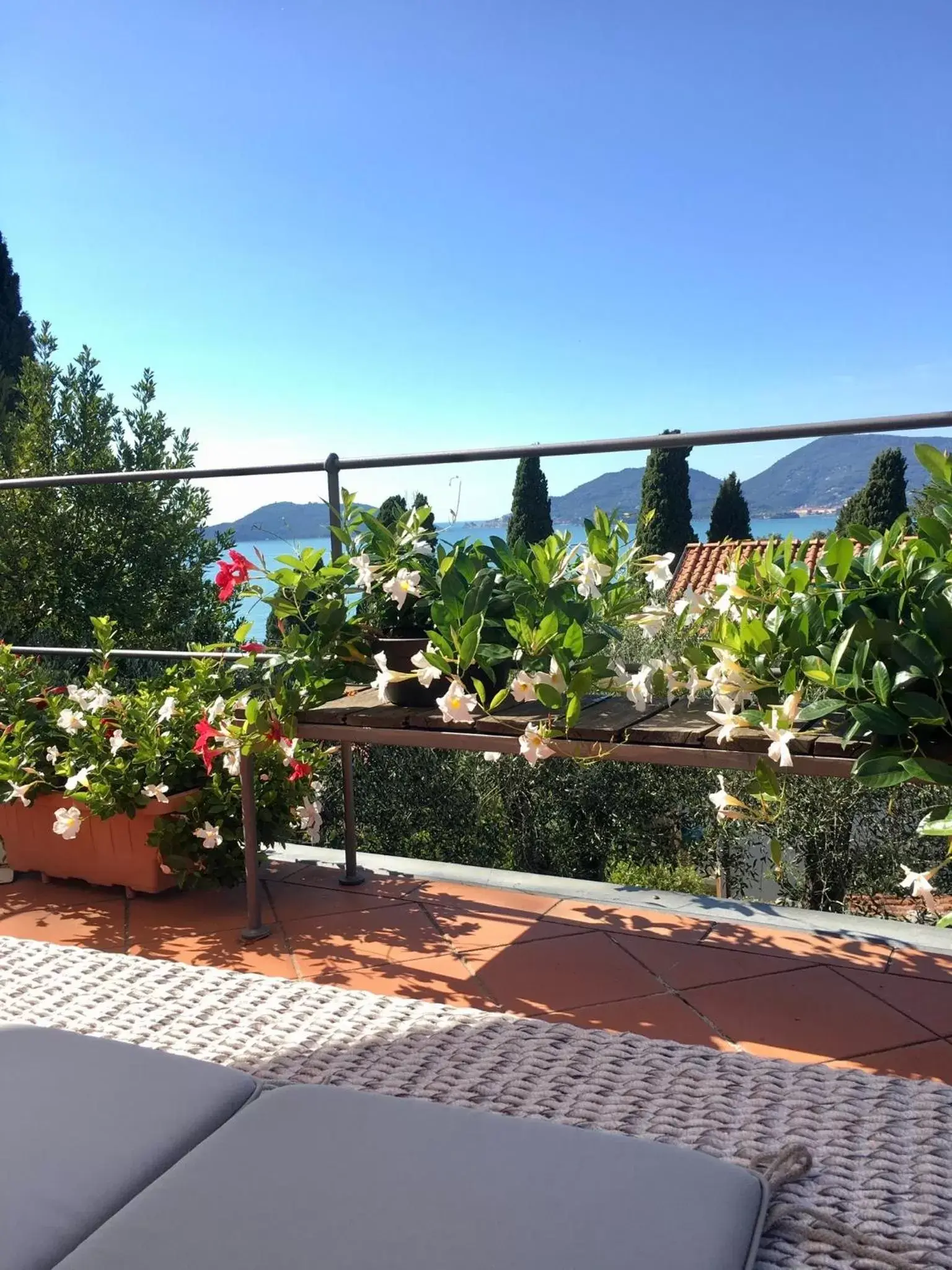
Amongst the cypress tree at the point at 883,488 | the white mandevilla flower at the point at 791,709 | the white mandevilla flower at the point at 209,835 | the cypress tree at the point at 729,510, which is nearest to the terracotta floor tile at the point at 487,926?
the white mandevilla flower at the point at 209,835

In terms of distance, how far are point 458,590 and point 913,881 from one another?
88cm

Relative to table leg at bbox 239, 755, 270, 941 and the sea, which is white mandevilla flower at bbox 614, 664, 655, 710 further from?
table leg at bbox 239, 755, 270, 941

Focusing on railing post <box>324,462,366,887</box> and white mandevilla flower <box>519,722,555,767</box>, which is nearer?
white mandevilla flower <box>519,722,555,767</box>

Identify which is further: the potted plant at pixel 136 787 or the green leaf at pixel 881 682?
the potted plant at pixel 136 787

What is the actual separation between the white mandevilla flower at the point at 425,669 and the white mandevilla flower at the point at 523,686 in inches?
5.9

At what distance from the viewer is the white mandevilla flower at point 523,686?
5.51 feet

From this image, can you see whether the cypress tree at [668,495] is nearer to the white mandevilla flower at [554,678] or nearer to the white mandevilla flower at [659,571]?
the white mandevilla flower at [659,571]

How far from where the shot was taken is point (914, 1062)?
62.3 inches

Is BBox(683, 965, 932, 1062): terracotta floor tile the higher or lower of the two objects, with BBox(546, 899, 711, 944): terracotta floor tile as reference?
lower

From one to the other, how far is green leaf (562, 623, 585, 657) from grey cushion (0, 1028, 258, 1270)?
0.92m

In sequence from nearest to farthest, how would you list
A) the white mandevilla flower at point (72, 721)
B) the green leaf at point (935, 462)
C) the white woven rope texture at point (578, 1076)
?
the white woven rope texture at point (578, 1076) → the green leaf at point (935, 462) → the white mandevilla flower at point (72, 721)

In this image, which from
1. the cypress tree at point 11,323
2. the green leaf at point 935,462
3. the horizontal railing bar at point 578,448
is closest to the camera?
the green leaf at point 935,462

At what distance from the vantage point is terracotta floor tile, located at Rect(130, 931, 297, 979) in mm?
2020

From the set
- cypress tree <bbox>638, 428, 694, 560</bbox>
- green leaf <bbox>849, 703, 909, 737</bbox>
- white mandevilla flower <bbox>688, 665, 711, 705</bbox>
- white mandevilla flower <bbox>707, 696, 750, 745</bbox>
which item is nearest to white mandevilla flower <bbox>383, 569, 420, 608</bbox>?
white mandevilla flower <bbox>688, 665, 711, 705</bbox>
